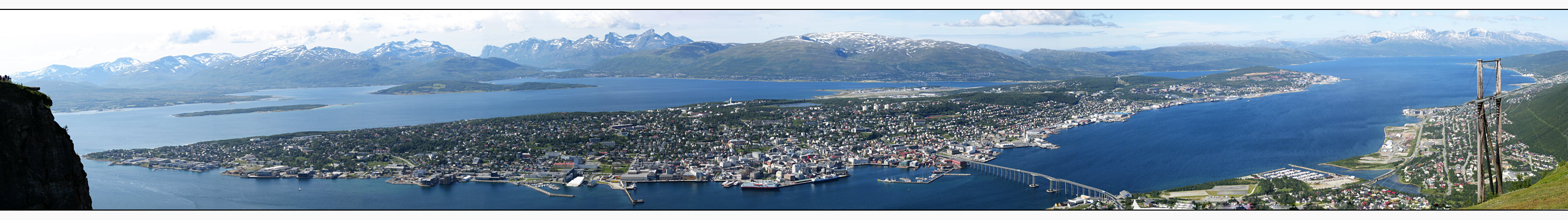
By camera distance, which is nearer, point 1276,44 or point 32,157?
point 32,157

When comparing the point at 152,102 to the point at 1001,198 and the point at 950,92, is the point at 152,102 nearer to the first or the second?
the point at 950,92

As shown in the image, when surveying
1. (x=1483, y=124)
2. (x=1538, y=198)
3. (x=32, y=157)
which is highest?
(x=32, y=157)

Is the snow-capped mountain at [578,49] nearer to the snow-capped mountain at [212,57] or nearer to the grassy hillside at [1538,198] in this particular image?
the snow-capped mountain at [212,57]

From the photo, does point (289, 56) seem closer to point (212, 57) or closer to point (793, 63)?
point (212, 57)

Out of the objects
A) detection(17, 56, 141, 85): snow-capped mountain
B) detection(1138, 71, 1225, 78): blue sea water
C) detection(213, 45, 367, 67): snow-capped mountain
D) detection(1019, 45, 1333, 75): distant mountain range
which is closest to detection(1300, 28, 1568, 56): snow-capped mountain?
detection(1019, 45, 1333, 75): distant mountain range

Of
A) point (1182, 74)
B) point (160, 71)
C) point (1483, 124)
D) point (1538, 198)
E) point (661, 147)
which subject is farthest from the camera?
point (160, 71)

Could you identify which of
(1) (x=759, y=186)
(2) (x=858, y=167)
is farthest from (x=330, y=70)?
(1) (x=759, y=186)

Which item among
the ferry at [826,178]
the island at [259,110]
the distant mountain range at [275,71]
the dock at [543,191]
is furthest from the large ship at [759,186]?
the distant mountain range at [275,71]
